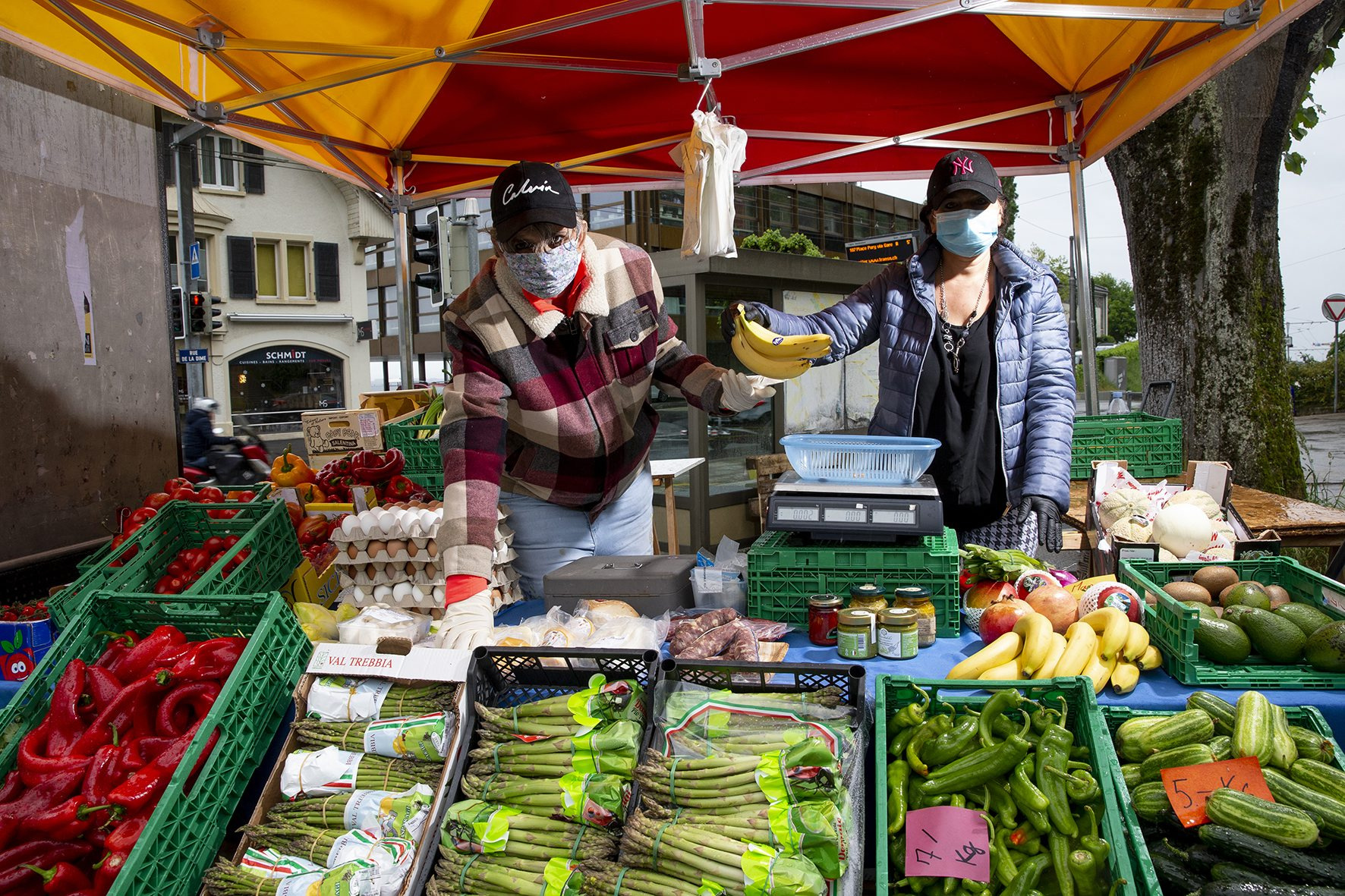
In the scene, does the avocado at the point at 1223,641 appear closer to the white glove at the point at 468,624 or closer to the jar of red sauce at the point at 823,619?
the jar of red sauce at the point at 823,619

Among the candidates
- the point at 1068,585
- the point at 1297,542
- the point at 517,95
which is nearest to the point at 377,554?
the point at 1068,585

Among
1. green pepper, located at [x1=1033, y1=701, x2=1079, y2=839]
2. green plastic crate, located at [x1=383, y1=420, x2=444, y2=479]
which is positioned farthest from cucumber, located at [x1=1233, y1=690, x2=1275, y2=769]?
green plastic crate, located at [x1=383, y1=420, x2=444, y2=479]

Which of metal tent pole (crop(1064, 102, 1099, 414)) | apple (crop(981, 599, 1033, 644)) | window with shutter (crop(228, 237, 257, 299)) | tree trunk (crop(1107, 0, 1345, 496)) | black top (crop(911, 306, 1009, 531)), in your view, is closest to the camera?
apple (crop(981, 599, 1033, 644))

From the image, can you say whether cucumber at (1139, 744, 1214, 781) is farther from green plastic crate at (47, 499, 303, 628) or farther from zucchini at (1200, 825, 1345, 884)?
green plastic crate at (47, 499, 303, 628)

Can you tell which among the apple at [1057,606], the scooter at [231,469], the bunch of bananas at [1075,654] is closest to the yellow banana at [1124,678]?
the bunch of bananas at [1075,654]

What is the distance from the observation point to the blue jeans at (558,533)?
10.9ft

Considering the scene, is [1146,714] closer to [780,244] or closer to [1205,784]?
[1205,784]

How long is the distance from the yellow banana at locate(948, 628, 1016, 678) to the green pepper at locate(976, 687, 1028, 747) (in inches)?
10.6

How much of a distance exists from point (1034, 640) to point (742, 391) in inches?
46.6

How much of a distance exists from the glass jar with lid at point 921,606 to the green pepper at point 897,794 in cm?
61

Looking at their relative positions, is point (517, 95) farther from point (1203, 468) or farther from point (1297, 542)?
point (1297, 542)

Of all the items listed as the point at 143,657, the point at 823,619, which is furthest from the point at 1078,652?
the point at 143,657

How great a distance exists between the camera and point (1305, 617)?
→ 90.4 inches

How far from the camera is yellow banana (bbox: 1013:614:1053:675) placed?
7.45 feet
